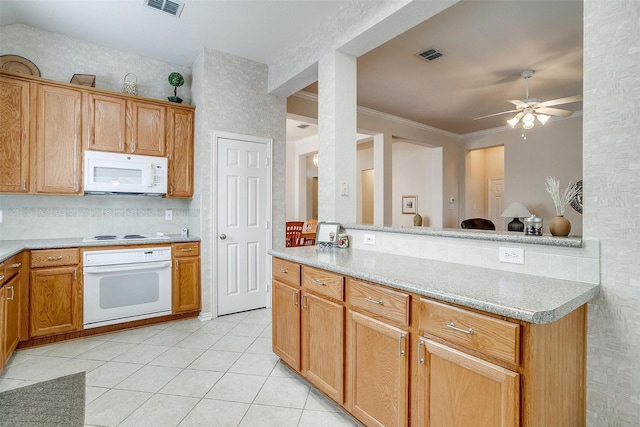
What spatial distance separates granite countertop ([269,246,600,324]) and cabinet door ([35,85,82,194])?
8.26 ft

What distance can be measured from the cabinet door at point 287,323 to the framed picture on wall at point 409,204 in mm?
5301

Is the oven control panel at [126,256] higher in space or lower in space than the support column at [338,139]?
lower

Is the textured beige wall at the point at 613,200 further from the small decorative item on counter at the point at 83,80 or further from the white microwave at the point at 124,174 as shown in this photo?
the small decorative item on counter at the point at 83,80

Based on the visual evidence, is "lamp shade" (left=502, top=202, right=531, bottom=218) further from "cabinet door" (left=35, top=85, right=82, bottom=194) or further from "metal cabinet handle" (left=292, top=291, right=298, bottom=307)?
"cabinet door" (left=35, top=85, right=82, bottom=194)

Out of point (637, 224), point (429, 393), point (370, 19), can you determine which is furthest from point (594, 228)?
point (370, 19)

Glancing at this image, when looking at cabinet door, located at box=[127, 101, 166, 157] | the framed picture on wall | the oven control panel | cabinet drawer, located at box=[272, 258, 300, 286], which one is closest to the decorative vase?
cabinet drawer, located at box=[272, 258, 300, 286]

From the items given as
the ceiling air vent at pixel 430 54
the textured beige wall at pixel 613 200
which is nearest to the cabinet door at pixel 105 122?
the ceiling air vent at pixel 430 54

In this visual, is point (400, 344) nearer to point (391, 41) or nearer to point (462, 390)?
point (462, 390)

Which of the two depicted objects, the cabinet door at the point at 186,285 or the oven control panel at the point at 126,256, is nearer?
the oven control panel at the point at 126,256

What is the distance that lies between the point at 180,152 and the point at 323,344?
267 cm

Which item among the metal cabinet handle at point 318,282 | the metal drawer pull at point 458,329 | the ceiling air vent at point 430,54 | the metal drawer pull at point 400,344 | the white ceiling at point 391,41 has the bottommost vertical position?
Result: the metal drawer pull at point 400,344

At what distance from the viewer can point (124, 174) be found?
3.25 metres

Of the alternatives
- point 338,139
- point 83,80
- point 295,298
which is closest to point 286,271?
point 295,298

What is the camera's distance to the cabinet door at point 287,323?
7.18 ft
